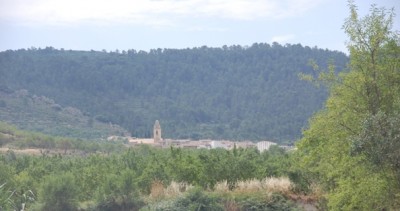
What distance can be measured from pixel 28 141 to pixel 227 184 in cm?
4028

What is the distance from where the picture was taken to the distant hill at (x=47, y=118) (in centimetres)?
8006

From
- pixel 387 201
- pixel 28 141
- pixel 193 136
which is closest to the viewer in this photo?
pixel 387 201

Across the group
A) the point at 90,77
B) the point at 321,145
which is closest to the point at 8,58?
the point at 90,77

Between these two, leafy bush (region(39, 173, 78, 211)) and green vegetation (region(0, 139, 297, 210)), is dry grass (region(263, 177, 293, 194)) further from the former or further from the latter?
leafy bush (region(39, 173, 78, 211))

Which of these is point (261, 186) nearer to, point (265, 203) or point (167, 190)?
point (265, 203)

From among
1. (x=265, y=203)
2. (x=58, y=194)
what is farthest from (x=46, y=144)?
(x=265, y=203)

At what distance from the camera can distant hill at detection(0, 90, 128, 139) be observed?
8006 centimetres

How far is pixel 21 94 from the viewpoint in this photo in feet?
302

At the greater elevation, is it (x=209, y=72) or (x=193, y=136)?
(x=209, y=72)

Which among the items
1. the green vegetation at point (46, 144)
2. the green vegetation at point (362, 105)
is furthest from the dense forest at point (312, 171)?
the green vegetation at point (46, 144)

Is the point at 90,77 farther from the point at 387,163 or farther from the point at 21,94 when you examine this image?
the point at 387,163

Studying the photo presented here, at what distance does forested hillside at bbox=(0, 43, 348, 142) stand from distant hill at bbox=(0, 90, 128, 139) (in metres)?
3.43

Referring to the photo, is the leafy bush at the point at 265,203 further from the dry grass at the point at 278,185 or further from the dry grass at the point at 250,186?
the dry grass at the point at 250,186

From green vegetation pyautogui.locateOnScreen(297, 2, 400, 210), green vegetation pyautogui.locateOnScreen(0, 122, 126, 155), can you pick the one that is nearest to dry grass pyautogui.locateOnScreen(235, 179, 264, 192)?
green vegetation pyautogui.locateOnScreen(297, 2, 400, 210)
